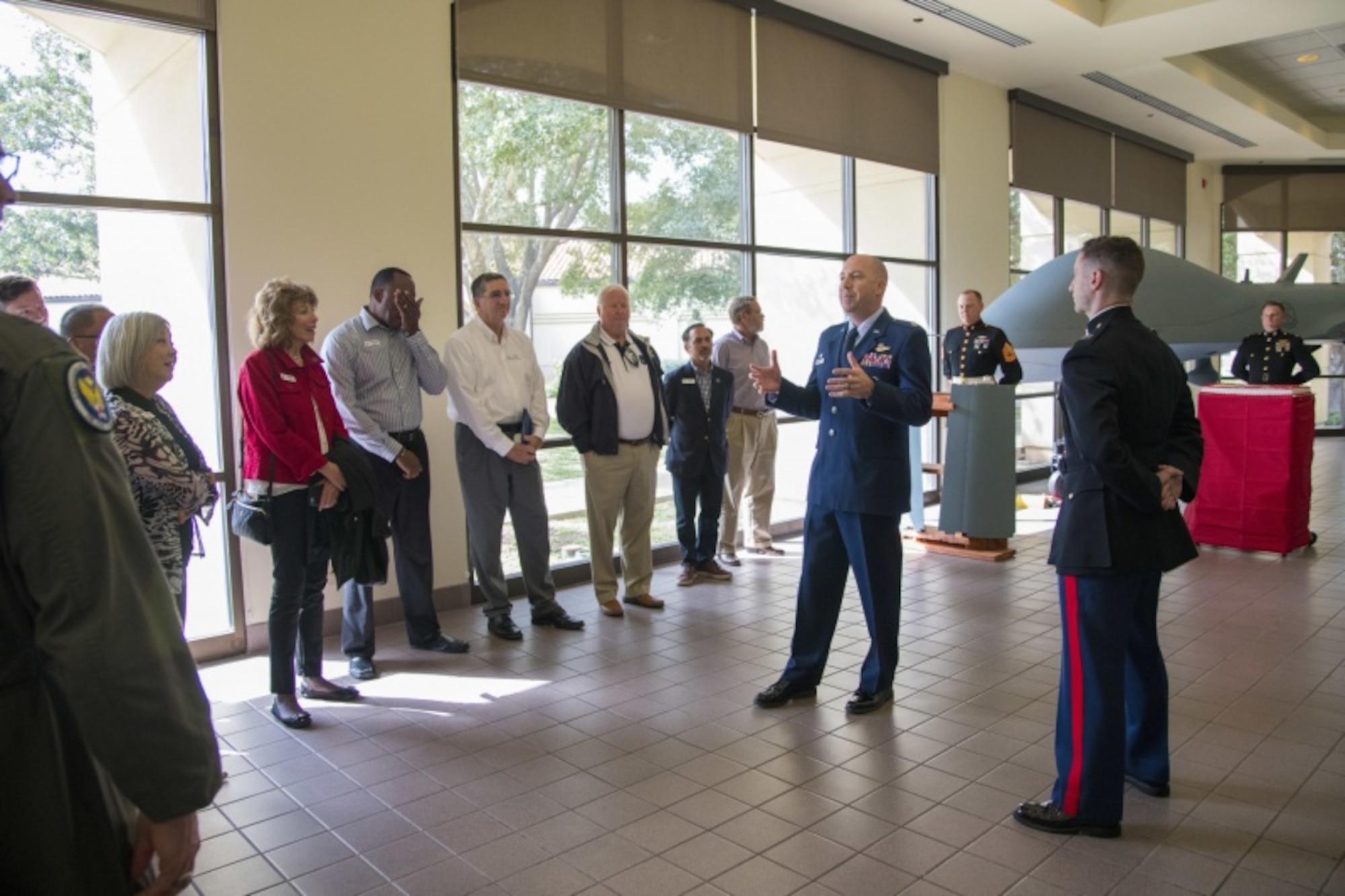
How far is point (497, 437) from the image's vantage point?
4.66 m

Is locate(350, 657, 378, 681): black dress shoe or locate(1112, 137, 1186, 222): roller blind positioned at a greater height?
locate(1112, 137, 1186, 222): roller blind

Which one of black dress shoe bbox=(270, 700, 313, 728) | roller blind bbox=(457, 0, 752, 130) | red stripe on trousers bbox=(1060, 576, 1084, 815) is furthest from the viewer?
roller blind bbox=(457, 0, 752, 130)

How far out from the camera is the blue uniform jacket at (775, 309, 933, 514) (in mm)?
3512

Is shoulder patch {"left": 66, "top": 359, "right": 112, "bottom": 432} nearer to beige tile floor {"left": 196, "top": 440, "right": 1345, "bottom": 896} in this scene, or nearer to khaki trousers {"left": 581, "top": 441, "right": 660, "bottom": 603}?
beige tile floor {"left": 196, "top": 440, "right": 1345, "bottom": 896}

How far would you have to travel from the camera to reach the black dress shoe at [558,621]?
16.0ft

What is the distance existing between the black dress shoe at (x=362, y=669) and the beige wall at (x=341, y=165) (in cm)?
66

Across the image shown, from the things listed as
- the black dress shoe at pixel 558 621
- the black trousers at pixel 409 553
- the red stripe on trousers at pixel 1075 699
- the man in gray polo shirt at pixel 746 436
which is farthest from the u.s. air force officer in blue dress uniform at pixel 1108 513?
the man in gray polo shirt at pixel 746 436

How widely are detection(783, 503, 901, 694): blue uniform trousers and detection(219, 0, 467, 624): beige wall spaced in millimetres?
2297

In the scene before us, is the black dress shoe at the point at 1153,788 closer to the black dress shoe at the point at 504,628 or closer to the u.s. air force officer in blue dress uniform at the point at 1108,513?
the u.s. air force officer in blue dress uniform at the point at 1108,513

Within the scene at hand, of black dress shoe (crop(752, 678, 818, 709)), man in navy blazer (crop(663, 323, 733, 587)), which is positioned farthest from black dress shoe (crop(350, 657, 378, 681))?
man in navy blazer (crop(663, 323, 733, 587))

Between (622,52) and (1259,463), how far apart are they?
4724 mm

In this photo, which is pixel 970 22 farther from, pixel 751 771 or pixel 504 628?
pixel 751 771

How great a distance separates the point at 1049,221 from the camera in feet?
33.7

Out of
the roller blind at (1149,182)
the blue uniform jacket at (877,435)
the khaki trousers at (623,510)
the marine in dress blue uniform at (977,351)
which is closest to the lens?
the blue uniform jacket at (877,435)
